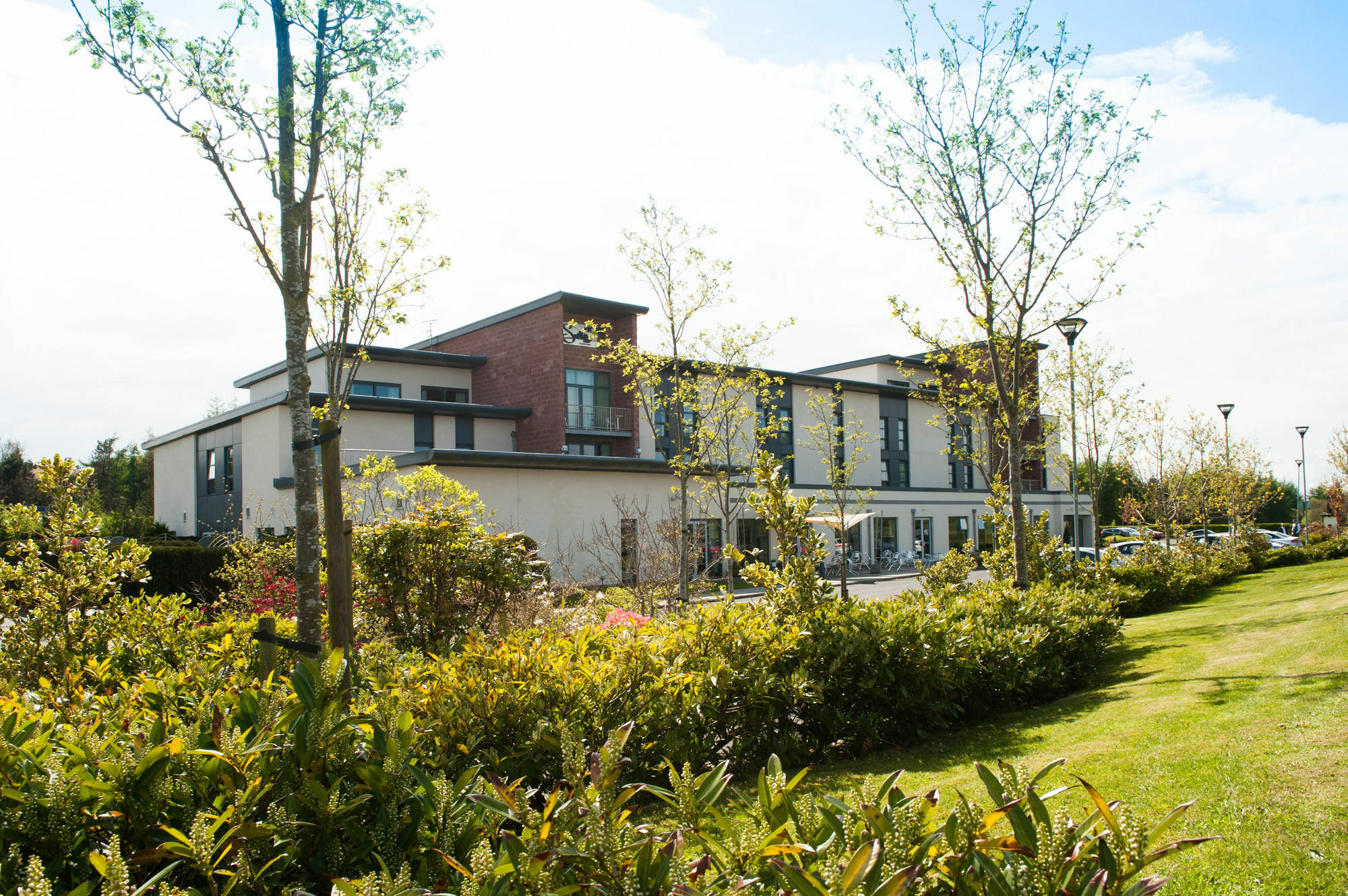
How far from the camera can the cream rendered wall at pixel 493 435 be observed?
33.1 m

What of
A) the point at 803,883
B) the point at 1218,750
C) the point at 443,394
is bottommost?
the point at 1218,750

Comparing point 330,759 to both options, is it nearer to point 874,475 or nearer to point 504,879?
point 504,879

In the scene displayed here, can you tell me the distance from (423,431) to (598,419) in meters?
7.05

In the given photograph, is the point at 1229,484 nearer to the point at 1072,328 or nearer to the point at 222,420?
the point at 1072,328

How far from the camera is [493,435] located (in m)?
33.8

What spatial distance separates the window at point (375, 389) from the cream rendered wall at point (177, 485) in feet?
25.8

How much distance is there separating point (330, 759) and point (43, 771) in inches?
33.9

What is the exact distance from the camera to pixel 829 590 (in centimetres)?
747

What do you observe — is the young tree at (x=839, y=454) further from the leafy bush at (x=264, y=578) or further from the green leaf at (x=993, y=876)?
the green leaf at (x=993, y=876)

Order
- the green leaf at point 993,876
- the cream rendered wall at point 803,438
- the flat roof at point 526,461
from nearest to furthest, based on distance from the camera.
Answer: the green leaf at point 993,876
the flat roof at point 526,461
the cream rendered wall at point 803,438

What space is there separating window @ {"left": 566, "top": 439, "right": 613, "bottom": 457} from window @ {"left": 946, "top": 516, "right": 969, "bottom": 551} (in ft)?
64.3

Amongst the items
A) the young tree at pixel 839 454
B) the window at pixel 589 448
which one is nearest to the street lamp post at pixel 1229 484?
the young tree at pixel 839 454

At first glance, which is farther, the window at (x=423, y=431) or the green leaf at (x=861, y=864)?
the window at (x=423, y=431)

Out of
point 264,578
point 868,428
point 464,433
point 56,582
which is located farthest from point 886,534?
point 56,582
